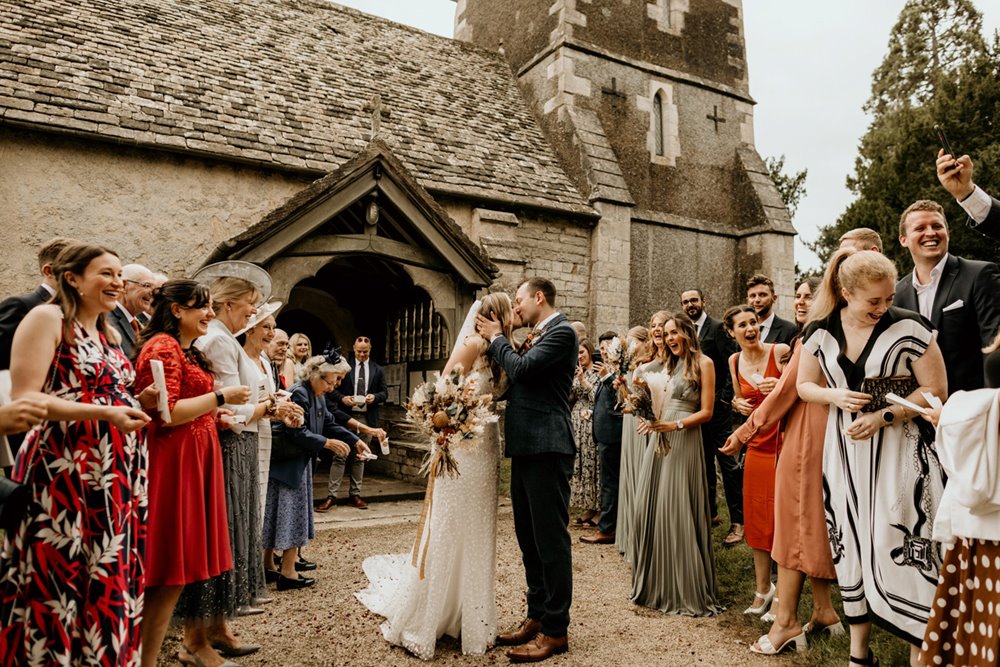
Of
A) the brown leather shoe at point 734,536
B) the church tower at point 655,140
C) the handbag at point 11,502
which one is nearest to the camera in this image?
the handbag at point 11,502

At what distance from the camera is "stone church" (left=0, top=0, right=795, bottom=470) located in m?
8.55

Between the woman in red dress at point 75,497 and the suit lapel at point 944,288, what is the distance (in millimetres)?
4281

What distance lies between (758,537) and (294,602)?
→ 11.6 ft

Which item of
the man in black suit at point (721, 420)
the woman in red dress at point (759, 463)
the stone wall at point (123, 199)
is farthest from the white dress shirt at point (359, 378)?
the woman in red dress at point (759, 463)

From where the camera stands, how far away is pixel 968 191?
142 inches

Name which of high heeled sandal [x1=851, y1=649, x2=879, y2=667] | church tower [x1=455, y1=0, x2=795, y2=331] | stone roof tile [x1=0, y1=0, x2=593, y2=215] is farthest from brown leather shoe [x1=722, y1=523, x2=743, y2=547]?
stone roof tile [x1=0, y1=0, x2=593, y2=215]

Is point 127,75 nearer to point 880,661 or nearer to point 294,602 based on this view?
point 294,602

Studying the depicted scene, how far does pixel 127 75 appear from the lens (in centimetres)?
953

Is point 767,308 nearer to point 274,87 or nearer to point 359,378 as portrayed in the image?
point 359,378

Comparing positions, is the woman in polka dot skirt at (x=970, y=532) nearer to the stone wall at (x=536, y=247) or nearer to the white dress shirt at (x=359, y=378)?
the white dress shirt at (x=359, y=378)

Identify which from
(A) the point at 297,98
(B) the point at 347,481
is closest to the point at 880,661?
(B) the point at 347,481

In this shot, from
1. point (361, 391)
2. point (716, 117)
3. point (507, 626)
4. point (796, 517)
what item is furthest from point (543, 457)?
point (716, 117)

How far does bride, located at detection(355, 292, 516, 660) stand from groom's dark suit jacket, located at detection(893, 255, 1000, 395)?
2578 millimetres

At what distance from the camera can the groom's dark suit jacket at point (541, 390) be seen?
3783 millimetres
